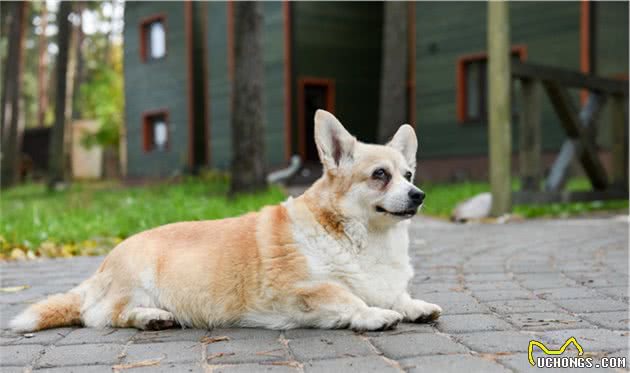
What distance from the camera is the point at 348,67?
65.9 feet

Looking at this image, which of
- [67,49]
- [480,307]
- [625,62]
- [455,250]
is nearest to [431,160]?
[625,62]

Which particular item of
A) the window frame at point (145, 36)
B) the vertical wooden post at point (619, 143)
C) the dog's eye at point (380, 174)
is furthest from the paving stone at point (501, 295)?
the window frame at point (145, 36)

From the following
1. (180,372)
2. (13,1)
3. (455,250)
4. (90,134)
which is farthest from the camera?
(90,134)

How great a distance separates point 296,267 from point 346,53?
17184 millimetres

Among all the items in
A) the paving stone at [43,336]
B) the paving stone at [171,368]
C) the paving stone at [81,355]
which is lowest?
the paving stone at [43,336]

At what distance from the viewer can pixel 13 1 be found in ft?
76.0

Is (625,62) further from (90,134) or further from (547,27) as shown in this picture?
(90,134)

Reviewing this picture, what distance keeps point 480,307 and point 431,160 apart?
49.1 feet

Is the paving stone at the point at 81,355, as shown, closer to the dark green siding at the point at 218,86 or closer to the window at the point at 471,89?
the window at the point at 471,89

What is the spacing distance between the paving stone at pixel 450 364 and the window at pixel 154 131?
2156cm

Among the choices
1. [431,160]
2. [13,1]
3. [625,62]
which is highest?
[13,1]

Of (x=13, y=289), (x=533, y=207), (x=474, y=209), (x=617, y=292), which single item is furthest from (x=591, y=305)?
(x=533, y=207)

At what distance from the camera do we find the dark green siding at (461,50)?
52.2ft

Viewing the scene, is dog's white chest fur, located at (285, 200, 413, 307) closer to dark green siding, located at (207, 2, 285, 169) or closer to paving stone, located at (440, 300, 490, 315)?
paving stone, located at (440, 300, 490, 315)
